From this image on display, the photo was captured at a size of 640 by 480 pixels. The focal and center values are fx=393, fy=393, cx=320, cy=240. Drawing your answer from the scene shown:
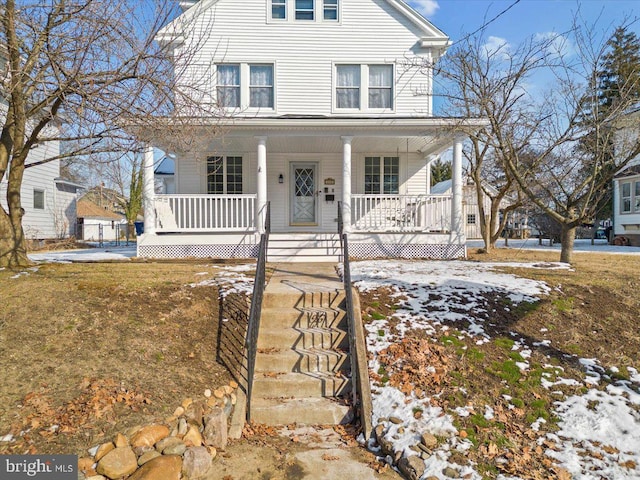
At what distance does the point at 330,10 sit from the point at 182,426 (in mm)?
12997

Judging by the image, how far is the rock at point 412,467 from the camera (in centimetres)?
313

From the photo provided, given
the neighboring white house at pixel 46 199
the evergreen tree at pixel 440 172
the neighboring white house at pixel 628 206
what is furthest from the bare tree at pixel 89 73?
the evergreen tree at pixel 440 172

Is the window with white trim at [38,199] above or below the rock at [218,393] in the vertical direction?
above

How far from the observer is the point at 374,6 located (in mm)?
12648

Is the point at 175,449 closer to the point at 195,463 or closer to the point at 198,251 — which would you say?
the point at 195,463

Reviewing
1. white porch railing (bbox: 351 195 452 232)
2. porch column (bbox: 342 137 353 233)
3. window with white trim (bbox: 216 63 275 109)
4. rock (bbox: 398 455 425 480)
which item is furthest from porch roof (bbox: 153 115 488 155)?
rock (bbox: 398 455 425 480)

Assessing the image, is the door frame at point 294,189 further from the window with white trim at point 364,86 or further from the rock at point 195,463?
the rock at point 195,463

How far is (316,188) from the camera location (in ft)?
42.4

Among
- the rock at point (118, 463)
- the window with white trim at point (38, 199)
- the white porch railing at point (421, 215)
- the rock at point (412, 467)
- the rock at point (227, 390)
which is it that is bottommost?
the rock at point (412, 467)

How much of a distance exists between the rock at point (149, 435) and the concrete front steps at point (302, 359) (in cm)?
95

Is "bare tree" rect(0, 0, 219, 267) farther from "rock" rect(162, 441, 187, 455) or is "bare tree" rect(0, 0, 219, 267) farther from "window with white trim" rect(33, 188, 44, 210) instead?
"window with white trim" rect(33, 188, 44, 210)

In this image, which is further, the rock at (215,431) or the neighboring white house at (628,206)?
the neighboring white house at (628,206)

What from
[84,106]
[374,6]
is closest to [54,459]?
[84,106]

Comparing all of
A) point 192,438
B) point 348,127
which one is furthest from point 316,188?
point 192,438
